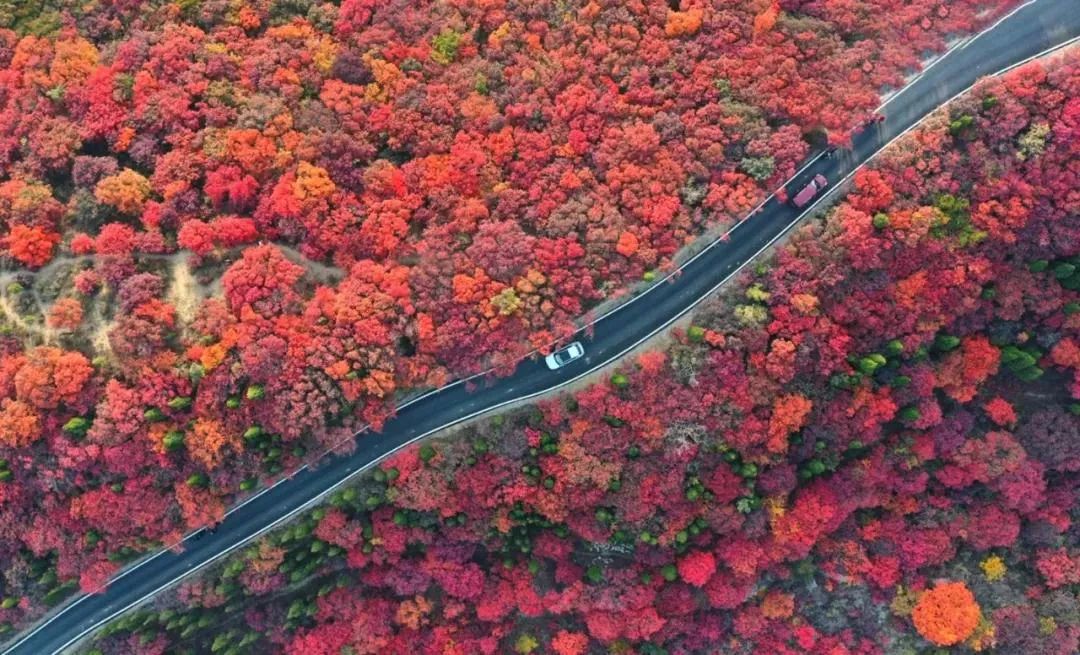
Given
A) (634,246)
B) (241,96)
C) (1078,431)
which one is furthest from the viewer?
(1078,431)

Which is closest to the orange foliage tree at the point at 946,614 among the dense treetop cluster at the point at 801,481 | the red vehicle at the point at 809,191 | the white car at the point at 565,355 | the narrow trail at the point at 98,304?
the dense treetop cluster at the point at 801,481

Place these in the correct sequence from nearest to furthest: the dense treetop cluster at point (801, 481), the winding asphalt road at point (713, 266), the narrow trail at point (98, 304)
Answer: the dense treetop cluster at point (801, 481) → the narrow trail at point (98, 304) → the winding asphalt road at point (713, 266)

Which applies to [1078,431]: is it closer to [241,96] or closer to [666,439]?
[666,439]

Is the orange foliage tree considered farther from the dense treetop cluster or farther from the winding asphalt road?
the winding asphalt road

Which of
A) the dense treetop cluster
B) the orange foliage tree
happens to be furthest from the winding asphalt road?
the orange foliage tree

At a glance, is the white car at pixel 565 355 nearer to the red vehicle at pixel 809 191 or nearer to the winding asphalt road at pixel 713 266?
the winding asphalt road at pixel 713 266

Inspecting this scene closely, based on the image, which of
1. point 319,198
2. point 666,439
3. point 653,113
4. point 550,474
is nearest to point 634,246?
point 653,113
